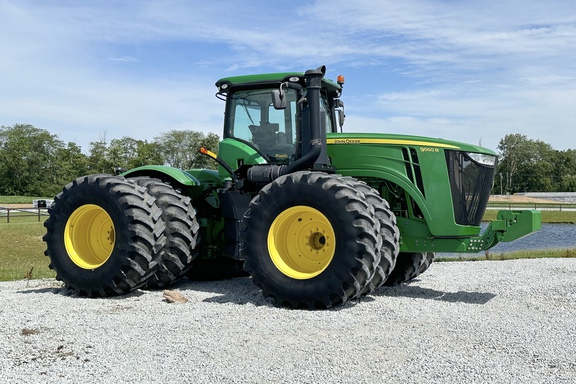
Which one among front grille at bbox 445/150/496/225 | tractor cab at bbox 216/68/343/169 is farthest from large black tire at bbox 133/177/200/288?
front grille at bbox 445/150/496/225

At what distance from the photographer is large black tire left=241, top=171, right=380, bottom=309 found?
683cm

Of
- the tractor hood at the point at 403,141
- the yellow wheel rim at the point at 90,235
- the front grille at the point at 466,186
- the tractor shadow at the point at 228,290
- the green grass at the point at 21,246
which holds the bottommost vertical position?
the green grass at the point at 21,246

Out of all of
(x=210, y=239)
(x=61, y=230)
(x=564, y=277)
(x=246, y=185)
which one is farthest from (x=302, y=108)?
(x=564, y=277)

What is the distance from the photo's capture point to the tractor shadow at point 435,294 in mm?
7781

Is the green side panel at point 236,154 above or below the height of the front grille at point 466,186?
above

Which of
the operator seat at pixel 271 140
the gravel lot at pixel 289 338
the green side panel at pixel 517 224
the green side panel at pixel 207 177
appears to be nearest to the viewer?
the gravel lot at pixel 289 338

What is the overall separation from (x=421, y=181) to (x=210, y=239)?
3.16 meters

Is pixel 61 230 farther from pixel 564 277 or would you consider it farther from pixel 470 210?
pixel 564 277

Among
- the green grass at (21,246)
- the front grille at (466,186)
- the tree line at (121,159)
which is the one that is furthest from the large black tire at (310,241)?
the tree line at (121,159)

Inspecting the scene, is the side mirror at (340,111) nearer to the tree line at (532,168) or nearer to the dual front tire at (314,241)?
the dual front tire at (314,241)

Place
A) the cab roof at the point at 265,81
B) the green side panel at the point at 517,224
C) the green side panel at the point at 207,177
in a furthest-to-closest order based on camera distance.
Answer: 1. the green side panel at the point at 207,177
2. the cab roof at the point at 265,81
3. the green side panel at the point at 517,224

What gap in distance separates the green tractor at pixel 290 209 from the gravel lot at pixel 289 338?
438mm

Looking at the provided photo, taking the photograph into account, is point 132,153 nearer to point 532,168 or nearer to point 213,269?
point 213,269

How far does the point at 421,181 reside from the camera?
781 centimetres
